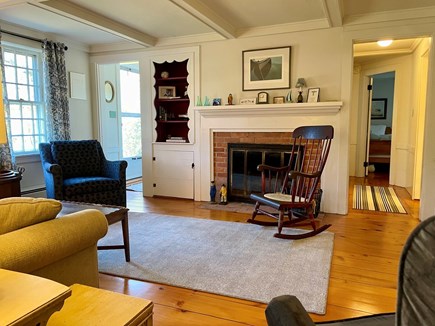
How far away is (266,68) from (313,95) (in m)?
0.72

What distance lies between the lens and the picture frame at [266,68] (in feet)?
13.6

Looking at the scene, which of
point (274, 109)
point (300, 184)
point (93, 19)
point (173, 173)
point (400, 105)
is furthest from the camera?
point (400, 105)

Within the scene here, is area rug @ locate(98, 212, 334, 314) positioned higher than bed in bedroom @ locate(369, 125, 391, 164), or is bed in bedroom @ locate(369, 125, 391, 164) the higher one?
bed in bedroom @ locate(369, 125, 391, 164)

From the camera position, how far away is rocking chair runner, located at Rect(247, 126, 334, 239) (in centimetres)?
316

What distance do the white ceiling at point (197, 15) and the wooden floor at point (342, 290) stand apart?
2296 mm

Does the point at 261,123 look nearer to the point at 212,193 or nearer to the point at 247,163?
the point at 247,163

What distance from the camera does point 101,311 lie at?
1157 millimetres

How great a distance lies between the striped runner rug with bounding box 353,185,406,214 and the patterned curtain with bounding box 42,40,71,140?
14.0ft

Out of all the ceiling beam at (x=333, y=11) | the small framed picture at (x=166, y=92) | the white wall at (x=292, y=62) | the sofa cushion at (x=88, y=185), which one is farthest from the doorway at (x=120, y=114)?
the ceiling beam at (x=333, y=11)

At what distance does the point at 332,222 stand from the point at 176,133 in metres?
2.79

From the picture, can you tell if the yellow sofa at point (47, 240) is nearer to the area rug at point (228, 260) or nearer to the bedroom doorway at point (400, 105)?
the area rug at point (228, 260)

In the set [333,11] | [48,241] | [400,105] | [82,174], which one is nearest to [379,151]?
[400,105]

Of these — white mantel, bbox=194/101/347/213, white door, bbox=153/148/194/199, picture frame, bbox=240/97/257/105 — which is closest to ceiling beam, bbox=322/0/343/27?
white mantel, bbox=194/101/347/213

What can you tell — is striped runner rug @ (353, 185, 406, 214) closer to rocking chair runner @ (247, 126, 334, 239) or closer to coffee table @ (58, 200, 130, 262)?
rocking chair runner @ (247, 126, 334, 239)
